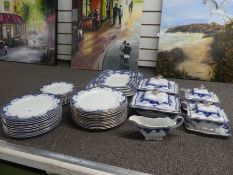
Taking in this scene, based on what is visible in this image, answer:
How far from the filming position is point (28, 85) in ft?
4.44

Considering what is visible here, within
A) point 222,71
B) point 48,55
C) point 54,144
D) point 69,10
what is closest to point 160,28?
point 222,71

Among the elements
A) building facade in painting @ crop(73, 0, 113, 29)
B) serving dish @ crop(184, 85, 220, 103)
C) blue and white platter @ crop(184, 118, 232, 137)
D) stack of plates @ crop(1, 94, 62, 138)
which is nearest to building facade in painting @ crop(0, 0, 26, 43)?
building facade in painting @ crop(73, 0, 113, 29)

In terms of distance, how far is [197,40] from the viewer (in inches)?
61.0

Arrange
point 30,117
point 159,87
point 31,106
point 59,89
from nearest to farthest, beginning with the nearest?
point 30,117
point 31,106
point 159,87
point 59,89

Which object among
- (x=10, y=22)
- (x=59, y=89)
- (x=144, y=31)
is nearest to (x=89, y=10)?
(x=144, y=31)

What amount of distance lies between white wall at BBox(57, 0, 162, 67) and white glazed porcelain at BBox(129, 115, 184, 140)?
0.99m

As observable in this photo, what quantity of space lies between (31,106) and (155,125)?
0.45 m

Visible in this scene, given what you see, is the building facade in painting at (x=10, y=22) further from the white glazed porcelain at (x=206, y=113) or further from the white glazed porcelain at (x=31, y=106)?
the white glazed porcelain at (x=206, y=113)

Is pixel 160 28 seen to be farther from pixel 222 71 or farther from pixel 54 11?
pixel 54 11

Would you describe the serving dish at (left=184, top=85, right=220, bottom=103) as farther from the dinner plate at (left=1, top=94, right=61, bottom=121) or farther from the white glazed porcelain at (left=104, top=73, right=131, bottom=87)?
the dinner plate at (left=1, top=94, right=61, bottom=121)

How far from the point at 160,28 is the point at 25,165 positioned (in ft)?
4.15

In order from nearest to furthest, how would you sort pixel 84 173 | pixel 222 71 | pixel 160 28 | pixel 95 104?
1. pixel 84 173
2. pixel 95 104
3. pixel 222 71
4. pixel 160 28

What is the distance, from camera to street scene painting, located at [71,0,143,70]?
64.1 inches

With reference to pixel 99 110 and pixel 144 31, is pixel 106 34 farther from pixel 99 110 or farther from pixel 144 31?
pixel 99 110
